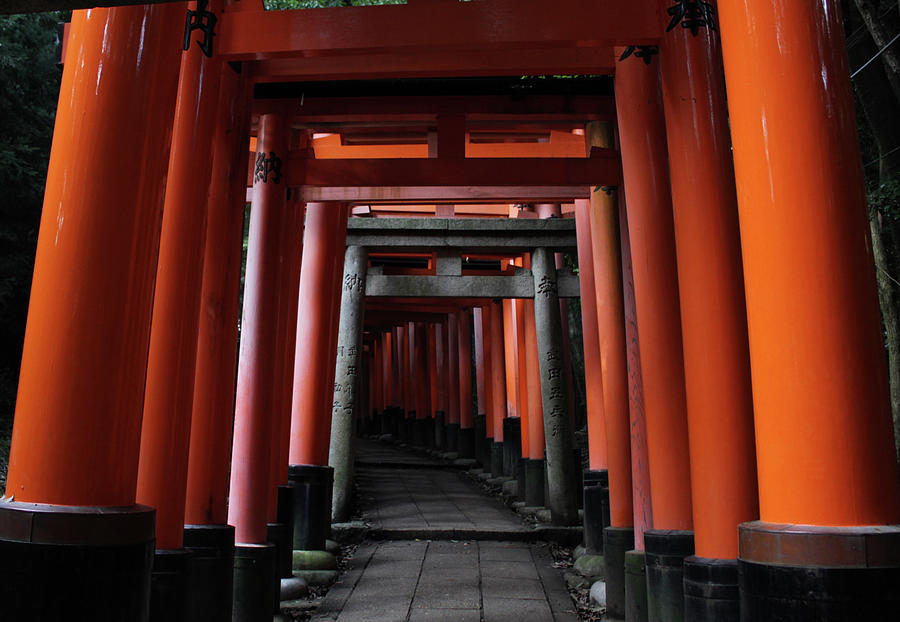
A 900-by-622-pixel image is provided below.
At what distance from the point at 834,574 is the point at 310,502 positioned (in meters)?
6.71

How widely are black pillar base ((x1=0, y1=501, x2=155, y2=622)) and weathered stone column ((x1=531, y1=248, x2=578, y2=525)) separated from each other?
8376mm

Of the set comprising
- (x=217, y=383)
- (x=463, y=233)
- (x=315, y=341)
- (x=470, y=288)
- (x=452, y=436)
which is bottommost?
(x=217, y=383)

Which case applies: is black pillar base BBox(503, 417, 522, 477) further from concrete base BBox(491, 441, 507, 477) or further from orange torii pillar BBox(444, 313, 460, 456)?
orange torii pillar BBox(444, 313, 460, 456)

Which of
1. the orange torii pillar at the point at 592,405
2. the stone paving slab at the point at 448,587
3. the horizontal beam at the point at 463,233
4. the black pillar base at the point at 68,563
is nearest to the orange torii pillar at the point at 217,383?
the stone paving slab at the point at 448,587

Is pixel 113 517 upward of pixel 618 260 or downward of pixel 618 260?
downward

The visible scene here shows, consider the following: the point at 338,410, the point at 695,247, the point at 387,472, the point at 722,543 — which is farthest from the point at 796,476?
the point at 387,472

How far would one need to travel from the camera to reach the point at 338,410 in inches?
414

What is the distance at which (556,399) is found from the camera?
425 inches

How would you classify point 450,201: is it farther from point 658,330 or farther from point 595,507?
point 595,507

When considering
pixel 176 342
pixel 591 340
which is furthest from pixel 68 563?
pixel 591 340

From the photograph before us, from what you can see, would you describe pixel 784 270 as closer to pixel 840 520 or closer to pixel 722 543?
pixel 840 520

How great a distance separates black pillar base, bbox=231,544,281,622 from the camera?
18.3 feet

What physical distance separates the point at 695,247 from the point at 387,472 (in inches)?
515

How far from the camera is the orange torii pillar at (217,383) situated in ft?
15.9
